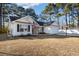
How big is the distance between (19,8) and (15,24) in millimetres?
230

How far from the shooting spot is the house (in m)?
12.4

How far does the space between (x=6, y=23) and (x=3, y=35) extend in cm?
17

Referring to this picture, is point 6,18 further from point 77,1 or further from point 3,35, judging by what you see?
point 77,1

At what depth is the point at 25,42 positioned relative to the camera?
12430 millimetres

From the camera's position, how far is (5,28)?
1239cm

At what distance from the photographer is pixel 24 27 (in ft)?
40.8

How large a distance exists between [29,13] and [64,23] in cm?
51

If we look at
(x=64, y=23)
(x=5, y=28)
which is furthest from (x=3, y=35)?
(x=64, y=23)

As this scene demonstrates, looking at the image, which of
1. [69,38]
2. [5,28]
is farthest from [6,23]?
[69,38]

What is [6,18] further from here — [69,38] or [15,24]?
[69,38]

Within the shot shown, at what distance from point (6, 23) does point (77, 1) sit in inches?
40.7

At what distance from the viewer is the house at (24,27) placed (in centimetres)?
1241

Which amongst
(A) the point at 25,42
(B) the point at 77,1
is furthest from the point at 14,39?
(B) the point at 77,1

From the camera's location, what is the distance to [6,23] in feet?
40.7
